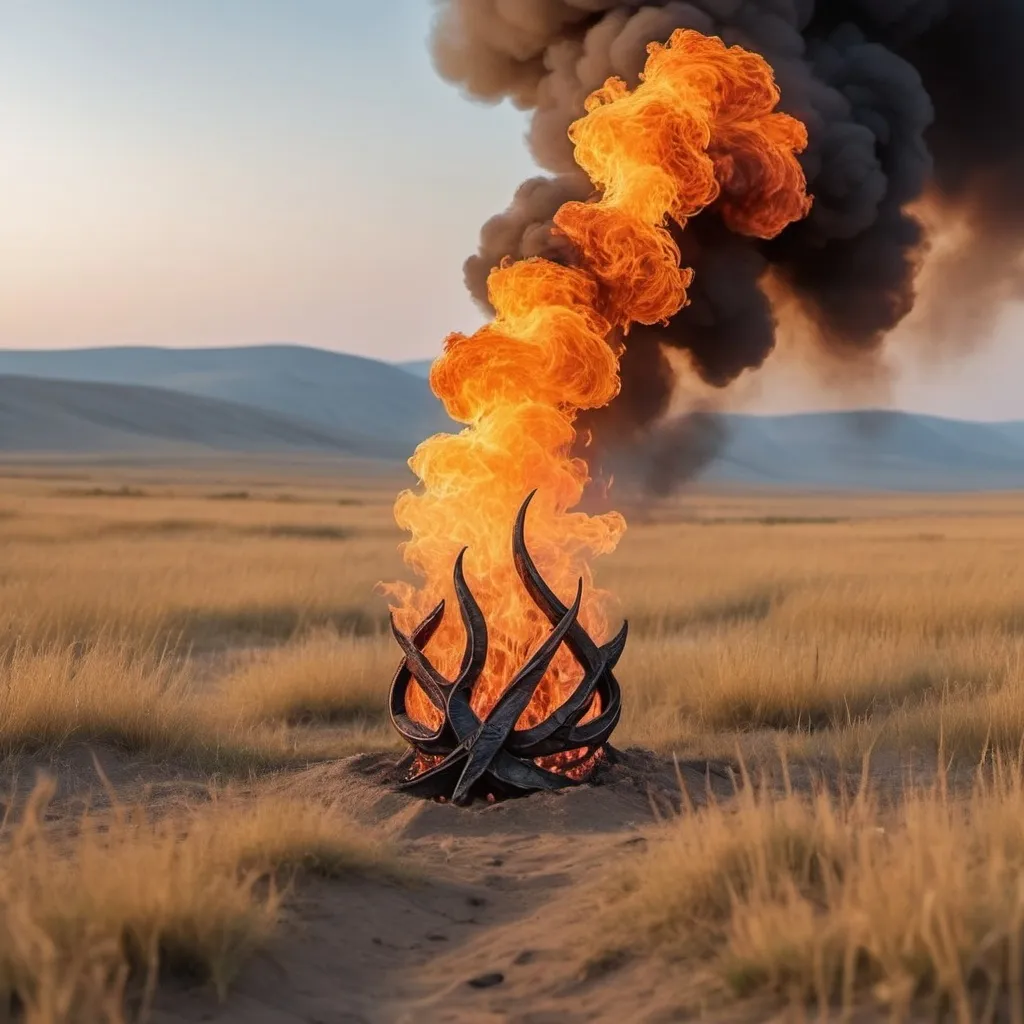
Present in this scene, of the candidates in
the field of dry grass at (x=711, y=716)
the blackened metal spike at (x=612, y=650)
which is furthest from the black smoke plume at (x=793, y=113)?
the field of dry grass at (x=711, y=716)

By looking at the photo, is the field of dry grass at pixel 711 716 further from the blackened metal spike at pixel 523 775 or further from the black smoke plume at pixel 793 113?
the black smoke plume at pixel 793 113

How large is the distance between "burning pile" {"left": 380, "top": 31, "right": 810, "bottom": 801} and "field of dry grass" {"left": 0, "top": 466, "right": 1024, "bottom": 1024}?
1477mm

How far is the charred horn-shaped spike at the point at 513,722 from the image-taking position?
7.21 meters

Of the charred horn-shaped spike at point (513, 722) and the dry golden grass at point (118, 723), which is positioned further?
the dry golden grass at point (118, 723)

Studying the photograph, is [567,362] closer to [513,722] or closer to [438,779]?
[513,722]

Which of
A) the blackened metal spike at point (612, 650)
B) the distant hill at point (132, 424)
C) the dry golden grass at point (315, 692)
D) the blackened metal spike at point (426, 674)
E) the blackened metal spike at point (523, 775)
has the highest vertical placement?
the distant hill at point (132, 424)

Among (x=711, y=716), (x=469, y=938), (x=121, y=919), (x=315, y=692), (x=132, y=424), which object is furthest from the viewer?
(x=132, y=424)

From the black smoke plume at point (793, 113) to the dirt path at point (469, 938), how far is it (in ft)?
9.74

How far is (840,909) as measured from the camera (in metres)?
4.16

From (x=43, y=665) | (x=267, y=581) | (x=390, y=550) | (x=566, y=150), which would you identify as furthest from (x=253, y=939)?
(x=390, y=550)

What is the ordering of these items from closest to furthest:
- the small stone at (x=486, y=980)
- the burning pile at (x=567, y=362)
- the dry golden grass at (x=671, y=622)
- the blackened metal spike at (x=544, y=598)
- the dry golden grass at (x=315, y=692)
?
1. the small stone at (x=486, y=980)
2. the blackened metal spike at (x=544, y=598)
3. the burning pile at (x=567, y=362)
4. the dry golden grass at (x=671, y=622)
5. the dry golden grass at (x=315, y=692)

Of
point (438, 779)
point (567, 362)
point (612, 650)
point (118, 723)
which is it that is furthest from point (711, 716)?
point (118, 723)

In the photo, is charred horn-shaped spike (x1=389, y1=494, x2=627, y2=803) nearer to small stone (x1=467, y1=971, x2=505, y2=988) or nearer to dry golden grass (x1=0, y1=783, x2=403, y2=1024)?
dry golden grass (x1=0, y1=783, x2=403, y2=1024)

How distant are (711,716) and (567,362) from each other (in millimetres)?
3644
